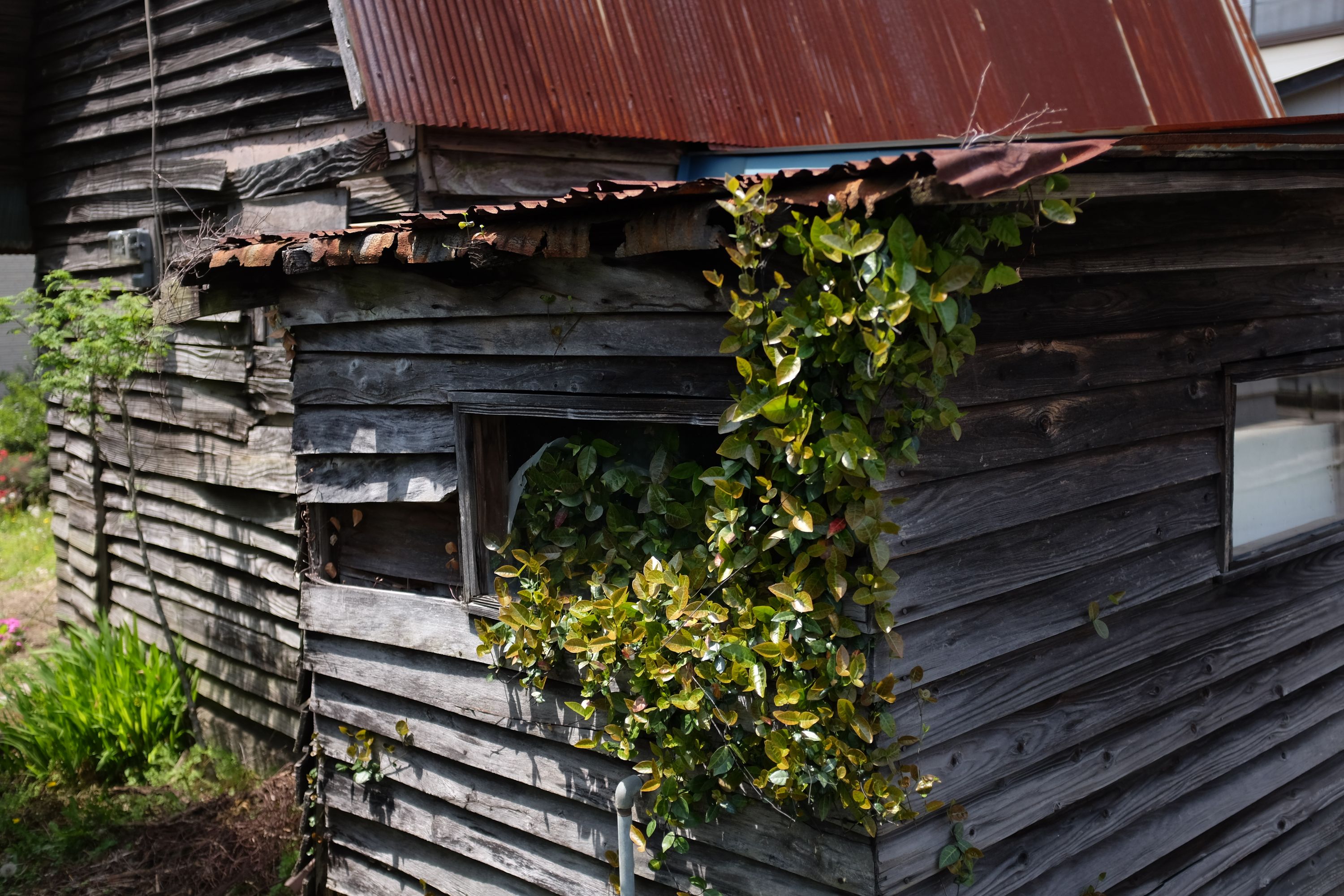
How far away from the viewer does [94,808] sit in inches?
240

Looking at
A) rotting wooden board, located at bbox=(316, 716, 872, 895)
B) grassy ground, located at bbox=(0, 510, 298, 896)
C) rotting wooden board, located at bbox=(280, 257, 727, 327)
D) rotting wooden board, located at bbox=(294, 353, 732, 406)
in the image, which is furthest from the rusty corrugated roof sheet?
grassy ground, located at bbox=(0, 510, 298, 896)

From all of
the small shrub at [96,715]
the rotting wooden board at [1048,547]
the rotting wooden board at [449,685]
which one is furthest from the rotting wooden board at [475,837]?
the small shrub at [96,715]

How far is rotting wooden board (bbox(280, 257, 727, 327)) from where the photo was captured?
328 centimetres

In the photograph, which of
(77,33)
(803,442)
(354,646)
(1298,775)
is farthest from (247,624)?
(1298,775)

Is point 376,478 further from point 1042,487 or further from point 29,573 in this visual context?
point 29,573

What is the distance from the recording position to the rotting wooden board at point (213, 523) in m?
6.26

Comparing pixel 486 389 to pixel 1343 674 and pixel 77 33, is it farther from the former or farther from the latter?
pixel 77 33

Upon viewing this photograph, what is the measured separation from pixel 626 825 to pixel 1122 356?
2.14 metres

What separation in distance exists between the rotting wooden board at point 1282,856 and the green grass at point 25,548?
10191mm

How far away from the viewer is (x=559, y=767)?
3.83 metres

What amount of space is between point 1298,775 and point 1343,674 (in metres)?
0.49

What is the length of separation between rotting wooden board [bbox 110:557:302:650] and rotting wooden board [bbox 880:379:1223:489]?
3.87 m

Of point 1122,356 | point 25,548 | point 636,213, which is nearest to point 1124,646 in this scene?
point 1122,356

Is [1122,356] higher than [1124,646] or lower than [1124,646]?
higher
